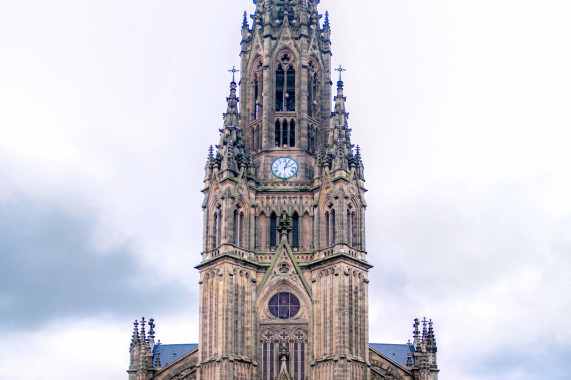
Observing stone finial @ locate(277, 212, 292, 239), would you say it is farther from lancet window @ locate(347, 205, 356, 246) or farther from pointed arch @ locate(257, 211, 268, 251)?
lancet window @ locate(347, 205, 356, 246)

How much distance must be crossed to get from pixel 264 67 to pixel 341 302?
25.7 meters

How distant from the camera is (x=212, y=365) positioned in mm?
82750

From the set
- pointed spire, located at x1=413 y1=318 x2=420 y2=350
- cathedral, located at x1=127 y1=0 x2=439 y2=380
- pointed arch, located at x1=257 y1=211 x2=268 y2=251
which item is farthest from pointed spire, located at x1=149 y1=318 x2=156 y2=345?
pointed spire, located at x1=413 y1=318 x2=420 y2=350

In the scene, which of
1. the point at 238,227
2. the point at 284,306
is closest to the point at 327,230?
the point at 284,306

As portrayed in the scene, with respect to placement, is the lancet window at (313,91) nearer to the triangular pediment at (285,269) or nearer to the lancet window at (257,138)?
the lancet window at (257,138)

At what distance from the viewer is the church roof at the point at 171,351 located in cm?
10719

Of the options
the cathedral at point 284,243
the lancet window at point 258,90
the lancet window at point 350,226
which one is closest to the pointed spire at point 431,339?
the cathedral at point 284,243

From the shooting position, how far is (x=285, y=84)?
9794 cm

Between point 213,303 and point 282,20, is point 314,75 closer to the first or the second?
point 282,20

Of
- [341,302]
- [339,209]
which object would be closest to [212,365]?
[341,302]

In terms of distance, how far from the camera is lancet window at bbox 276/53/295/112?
3844 inches

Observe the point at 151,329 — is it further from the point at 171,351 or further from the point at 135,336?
the point at 171,351

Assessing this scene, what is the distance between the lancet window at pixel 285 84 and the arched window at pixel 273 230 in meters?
11.5

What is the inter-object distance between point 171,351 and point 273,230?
24860mm
